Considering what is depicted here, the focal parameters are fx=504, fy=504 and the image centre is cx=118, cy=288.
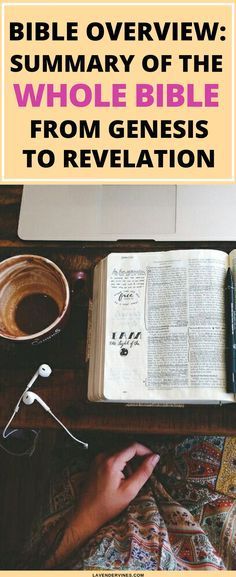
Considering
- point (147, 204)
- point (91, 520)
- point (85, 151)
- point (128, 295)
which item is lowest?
point (91, 520)

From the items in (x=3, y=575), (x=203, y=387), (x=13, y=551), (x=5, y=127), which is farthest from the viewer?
(x=13, y=551)

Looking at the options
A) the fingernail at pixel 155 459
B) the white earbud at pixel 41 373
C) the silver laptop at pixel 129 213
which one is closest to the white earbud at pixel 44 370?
the white earbud at pixel 41 373

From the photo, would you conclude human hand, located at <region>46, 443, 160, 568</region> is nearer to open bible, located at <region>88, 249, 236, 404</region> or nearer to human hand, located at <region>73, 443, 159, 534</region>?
human hand, located at <region>73, 443, 159, 534</region>

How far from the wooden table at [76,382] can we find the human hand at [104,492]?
A: 0.80 ft

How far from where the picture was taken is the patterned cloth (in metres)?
0.76

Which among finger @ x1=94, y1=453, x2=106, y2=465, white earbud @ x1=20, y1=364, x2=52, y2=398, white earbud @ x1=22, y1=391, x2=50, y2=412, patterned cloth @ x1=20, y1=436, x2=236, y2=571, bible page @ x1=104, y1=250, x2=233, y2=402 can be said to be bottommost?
patterned cloth @ x1=20, y1=436, x2=236, y2=571

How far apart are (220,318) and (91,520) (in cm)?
43

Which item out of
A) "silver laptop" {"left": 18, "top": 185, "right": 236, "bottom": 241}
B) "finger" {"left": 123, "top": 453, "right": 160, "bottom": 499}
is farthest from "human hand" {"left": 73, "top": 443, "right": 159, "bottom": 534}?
"silver laptop" {"left": 18, "top": 185, "right": 236, "bottom": 241}

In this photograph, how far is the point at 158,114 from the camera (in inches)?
35.4

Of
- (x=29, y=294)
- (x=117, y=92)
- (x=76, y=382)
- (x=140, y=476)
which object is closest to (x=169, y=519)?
(x=140, y=476)

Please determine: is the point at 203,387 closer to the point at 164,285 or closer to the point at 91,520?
the point at 164,285

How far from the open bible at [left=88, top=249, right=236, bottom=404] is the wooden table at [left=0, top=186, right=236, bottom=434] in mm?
38

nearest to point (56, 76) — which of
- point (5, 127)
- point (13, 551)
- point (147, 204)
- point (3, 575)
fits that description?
point (5, 127)

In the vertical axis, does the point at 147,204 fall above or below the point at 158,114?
below
